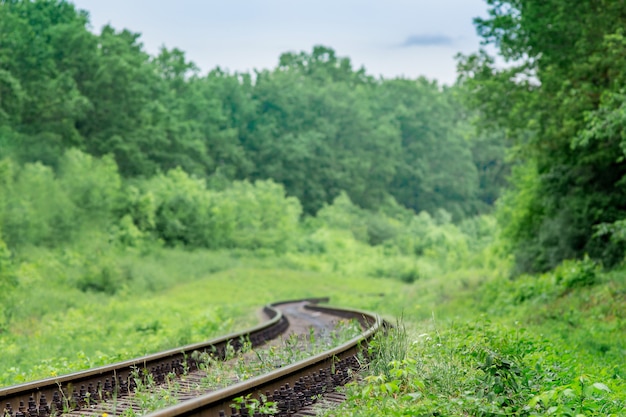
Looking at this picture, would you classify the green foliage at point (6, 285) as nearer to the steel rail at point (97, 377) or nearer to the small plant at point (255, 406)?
the steel rail at point (97, 377)

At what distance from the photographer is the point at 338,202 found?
86.6 m

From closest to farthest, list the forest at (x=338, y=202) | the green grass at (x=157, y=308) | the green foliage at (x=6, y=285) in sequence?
1. the forest at (x=338, y=202)
2. the green grass at (x=157, y=308)
3. the green foliage at (x=6, y=285)

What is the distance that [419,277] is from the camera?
54.8m

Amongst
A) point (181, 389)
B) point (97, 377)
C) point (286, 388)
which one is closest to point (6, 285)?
point (97, 377)

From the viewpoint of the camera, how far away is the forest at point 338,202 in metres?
11.9

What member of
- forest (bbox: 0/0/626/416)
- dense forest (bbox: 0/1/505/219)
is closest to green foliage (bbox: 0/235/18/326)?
forest (bbox: 0/0/626/416)

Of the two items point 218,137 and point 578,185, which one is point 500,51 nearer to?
point 578,185

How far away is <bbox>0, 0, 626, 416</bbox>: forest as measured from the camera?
11945 millimetres

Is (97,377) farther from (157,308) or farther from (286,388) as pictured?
(157,308)

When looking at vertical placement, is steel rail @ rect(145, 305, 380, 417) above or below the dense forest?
below

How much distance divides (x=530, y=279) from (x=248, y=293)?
20.2 m

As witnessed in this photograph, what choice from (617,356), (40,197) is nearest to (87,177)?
(40,197)

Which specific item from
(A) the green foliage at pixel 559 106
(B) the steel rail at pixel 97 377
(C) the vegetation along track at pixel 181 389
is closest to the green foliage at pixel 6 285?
(B) the steel rail at pixel 97 377

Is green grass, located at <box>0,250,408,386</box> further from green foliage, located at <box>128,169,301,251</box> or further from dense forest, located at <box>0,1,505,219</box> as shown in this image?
dense forest, located at <box>0,1,505,219</box>
